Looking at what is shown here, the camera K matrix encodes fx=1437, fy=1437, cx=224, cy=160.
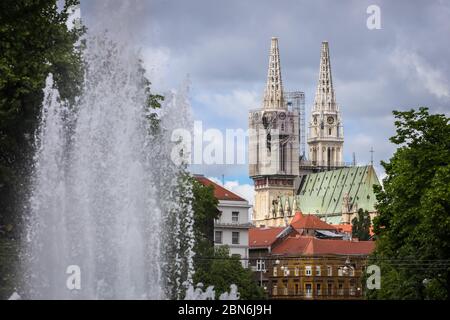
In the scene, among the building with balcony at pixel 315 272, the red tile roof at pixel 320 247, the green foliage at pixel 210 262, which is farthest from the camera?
the red tile roof at pixel 320 247

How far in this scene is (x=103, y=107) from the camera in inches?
1641

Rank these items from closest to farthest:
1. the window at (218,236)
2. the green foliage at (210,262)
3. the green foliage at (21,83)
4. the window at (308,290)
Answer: the green foliage at (21,83) → the green foliage at (210,262) → the window at (218,236) → the window at (308,290)

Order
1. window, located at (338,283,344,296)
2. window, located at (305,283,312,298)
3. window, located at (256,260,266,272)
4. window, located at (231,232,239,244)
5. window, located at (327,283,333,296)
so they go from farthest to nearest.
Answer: window, located at (256,260,266,272)
window, located at (305,283,312,298)
window, located at (327,283,333,296)
window, located at (338,283,344,296)
window, located at (231,232,239,244)

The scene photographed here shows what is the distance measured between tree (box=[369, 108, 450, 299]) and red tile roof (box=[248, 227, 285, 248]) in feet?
305

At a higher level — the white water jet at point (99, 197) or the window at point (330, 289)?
the window at point (330, 289)

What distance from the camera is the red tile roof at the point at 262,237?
167750 millimetres

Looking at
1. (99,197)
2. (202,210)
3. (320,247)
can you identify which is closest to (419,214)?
(202,210)

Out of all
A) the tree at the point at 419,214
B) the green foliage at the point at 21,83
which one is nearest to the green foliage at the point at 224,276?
the tree at the point at 419,214

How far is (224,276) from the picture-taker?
9200cm

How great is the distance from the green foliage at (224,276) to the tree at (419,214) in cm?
1258

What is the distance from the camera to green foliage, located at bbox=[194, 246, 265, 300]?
85.4m

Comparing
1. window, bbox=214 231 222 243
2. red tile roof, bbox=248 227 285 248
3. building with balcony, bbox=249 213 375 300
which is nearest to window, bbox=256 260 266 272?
building with balcony, bbox=249 213 375 300

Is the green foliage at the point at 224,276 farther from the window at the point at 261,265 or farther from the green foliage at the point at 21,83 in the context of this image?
the window at the point at 261,265

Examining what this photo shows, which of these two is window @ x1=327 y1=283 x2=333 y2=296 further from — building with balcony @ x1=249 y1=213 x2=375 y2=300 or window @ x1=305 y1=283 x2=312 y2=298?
window @ x1=305 y1=283 x2=312 y2=298
